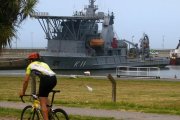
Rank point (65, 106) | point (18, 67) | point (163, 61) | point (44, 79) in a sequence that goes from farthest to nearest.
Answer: point (163, 61) < point (18, 67) < point (65, 106) < point (44, 79)

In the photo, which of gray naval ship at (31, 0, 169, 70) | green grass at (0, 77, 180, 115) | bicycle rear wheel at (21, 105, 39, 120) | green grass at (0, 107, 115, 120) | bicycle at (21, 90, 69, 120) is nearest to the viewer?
bicycle at (21, 90, 69, 120)

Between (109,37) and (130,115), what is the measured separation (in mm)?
90991

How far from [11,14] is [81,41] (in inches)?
3454

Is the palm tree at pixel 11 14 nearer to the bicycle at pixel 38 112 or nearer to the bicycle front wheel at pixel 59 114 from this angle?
the bicycle at pixel 38 112

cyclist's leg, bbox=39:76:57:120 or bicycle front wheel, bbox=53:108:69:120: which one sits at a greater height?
cyclist's leg, bbox=39:76:57:120

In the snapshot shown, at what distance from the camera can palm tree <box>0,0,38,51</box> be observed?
1515 cm

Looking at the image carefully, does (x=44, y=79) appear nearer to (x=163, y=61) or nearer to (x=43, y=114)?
(x=43, y=114)

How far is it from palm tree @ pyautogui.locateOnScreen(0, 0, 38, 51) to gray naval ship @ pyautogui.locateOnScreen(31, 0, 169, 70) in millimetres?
83458

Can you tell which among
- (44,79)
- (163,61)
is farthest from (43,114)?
(163,61)

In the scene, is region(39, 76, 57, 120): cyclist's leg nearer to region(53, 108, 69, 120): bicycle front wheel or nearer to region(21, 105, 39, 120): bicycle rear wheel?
region(53, 108, 69, 120): bicycle front wheel

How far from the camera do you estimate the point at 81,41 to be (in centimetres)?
10306

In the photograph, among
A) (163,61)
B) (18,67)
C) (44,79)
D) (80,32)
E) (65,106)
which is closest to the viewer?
(44,79)

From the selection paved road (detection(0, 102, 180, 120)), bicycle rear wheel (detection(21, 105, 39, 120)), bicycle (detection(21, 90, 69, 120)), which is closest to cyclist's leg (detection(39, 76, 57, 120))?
bicycle (detection(21, 90, 69, 120))

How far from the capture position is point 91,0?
4363 inches
